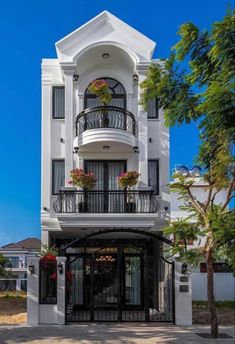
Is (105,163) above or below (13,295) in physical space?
above

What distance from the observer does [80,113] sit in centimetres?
1948

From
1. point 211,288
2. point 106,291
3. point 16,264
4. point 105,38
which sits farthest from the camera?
point 16,264

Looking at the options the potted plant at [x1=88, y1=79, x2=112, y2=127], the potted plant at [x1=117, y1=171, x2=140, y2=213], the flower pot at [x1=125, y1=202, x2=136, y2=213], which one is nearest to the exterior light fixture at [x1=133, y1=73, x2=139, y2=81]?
the potted plant at [x1=88, y1=79, x2=112, y2=127]

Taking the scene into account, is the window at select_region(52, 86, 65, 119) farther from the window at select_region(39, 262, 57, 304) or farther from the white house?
the window at select_region(39, 262, 57, 304)

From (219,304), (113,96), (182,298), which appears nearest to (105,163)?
(113,96)

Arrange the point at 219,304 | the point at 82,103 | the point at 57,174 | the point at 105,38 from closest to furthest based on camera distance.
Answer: the point at 57,174 < the point at 105,38 < the point at 82,103 < the point at 219,304

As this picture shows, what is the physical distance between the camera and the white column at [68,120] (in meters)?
19.3

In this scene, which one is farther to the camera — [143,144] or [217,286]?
[217,286]

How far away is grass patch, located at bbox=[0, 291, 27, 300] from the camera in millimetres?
Result: 23703

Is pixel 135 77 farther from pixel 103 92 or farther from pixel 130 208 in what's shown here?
pixel 130 208

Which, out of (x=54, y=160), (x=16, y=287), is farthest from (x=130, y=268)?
(x=16, y=287)

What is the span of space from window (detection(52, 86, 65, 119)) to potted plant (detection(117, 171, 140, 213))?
3.61 metres

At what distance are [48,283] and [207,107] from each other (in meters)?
9.97

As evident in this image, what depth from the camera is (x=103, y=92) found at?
1919cm
